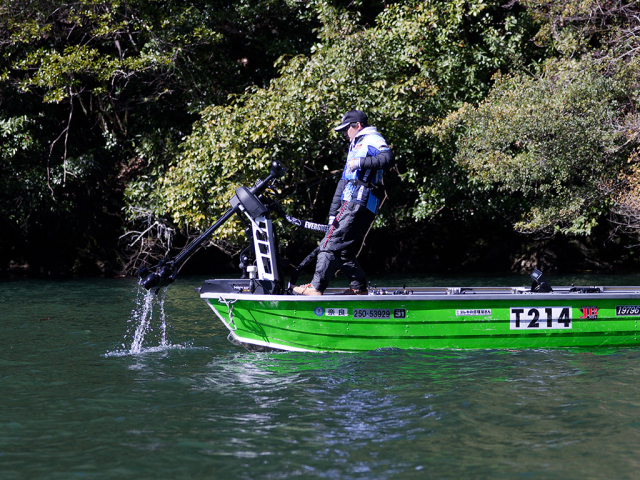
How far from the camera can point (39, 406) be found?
510 centimetres

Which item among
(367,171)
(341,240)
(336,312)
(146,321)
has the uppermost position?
(367,171)

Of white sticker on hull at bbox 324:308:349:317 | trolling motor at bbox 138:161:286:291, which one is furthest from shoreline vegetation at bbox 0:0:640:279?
white sticker on hull at bbox 324:308:349:317

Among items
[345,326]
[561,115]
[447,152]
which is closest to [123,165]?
[447,152]

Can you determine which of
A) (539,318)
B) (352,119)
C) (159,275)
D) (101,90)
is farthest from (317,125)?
(539,318)

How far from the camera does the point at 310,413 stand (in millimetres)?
4867

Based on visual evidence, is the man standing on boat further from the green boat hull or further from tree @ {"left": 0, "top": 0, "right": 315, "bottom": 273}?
tree @ {"left": 0, "top": 0, "right": 315, "bottom": 273}

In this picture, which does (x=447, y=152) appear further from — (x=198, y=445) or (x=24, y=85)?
(x=198, y=445)

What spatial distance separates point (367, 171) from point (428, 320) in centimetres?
160

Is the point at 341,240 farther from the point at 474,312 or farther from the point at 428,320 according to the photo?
the point at 474,312

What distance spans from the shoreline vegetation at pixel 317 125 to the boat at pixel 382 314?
736 cm

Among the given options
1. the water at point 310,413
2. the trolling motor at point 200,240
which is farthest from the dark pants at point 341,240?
the water at point 310,413

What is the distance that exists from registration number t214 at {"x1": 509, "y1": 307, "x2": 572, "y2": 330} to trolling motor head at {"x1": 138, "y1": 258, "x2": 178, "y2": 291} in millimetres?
3431

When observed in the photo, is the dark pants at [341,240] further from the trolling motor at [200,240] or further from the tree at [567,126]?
the tree at [567,126]

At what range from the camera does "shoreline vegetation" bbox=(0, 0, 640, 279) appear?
1376cm
